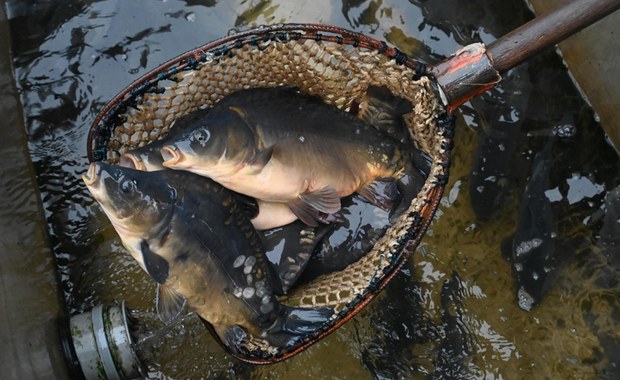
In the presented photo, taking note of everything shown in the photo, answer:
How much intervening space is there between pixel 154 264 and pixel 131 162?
0.43m

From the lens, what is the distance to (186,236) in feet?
8.51

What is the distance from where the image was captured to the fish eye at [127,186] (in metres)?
2.38

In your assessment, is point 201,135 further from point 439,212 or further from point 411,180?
point 439,212

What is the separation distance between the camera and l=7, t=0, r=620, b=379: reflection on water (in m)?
3.54

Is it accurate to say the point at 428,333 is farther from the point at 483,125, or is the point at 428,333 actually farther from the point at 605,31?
the point at 605,31

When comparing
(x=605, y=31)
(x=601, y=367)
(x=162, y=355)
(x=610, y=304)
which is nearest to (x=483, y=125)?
(x=605, y=31)

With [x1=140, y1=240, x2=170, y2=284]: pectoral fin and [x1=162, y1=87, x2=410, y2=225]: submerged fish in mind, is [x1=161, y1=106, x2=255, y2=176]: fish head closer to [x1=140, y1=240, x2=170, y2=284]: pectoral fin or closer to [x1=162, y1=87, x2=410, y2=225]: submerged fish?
[x1=162, y1=87, x2=410, y2=225]: submerged fish

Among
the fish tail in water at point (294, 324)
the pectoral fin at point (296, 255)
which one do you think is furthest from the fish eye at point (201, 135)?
the fish tail in water at point (294, 324)

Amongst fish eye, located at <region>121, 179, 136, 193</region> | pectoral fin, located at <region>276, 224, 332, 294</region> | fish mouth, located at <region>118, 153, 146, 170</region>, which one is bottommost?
pectoral fin, located at <region>276, 224, 332, 294</region>

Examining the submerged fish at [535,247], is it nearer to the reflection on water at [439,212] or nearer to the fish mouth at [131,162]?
the reflection on water at [439,212]

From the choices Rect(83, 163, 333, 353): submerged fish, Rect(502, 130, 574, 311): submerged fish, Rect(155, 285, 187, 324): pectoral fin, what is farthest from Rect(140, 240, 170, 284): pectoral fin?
Rect(502, 130, 574, 311): submerged fish

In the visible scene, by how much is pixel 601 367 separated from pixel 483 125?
59.0 inches

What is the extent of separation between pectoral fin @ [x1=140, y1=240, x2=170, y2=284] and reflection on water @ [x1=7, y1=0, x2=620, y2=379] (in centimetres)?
101

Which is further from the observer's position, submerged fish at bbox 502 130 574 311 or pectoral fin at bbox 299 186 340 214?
submerged fish at bbox 502 130 574 311
